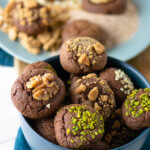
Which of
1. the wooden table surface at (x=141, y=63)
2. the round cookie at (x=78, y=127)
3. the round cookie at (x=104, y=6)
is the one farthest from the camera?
the round cookie at (x=104, y=6)

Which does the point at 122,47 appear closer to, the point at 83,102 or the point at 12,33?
the point at 12,33

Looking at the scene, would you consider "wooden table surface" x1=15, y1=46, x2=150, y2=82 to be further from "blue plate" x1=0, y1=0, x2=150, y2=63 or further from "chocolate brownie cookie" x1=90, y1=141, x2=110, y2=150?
"chocolate brownie cookie" x1=90, y1=141, x2=110, y2=150

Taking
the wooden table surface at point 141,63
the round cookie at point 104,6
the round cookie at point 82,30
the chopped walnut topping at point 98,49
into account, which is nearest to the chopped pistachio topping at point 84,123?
the chopped walnut topping at point 98,49

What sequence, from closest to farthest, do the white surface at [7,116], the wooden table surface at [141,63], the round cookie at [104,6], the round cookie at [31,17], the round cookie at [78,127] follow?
1. the round cookie at [78,127]
2. the white surface at [7,116]
3. the wooden table surface at [141,63]
4. the round cookie at [31,17]
5. the round cookie at [104,6]

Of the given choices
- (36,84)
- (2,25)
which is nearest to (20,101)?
(36,84)

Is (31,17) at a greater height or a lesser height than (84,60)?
lesser

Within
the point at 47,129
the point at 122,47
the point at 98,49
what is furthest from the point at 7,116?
the point at 122,47

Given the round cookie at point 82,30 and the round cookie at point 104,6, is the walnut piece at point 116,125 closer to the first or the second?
the round cookie at point 82,30

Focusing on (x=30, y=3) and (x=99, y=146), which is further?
(x=30, y=3)

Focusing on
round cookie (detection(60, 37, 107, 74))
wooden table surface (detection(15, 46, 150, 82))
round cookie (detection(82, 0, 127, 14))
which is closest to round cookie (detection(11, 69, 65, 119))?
round cookie (detection(60, 37, 107, 74))
